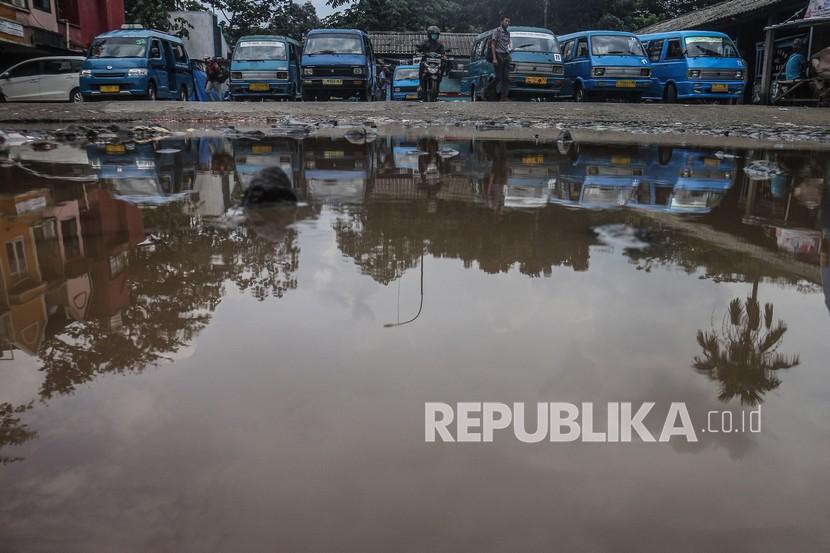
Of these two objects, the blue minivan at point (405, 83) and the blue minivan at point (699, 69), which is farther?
the blue minivan at point (405, 83)

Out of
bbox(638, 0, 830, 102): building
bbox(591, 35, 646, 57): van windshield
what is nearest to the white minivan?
bbox(591, 35, 646, 57): van windshield

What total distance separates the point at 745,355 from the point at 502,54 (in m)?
12.3

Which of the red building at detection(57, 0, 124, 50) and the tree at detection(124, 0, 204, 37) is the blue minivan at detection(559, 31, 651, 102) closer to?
the tree at detection(124, 0, 204, 37)

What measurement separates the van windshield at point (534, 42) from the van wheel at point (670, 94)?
113 inches

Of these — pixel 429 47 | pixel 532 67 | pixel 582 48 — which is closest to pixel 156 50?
pixel 429 47

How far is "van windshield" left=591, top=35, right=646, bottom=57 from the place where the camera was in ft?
48.9

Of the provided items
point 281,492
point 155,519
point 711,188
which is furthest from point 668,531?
point 711,188

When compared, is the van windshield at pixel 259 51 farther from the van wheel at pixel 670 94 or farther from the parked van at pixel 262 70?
the van wheel at pixel 670 94

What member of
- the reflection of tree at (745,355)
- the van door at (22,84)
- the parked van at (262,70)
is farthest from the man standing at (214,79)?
the reflection of tree at (745,355)

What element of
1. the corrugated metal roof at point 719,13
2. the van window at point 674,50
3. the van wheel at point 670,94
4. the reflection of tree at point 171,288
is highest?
the corrugated metal roof at point 719,13

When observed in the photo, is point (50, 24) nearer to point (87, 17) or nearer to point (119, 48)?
point (87, 17)

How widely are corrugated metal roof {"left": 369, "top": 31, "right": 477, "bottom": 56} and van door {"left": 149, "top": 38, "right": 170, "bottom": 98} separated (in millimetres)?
17570

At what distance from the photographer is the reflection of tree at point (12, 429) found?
54.4 inches

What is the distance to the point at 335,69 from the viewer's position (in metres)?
15.3
